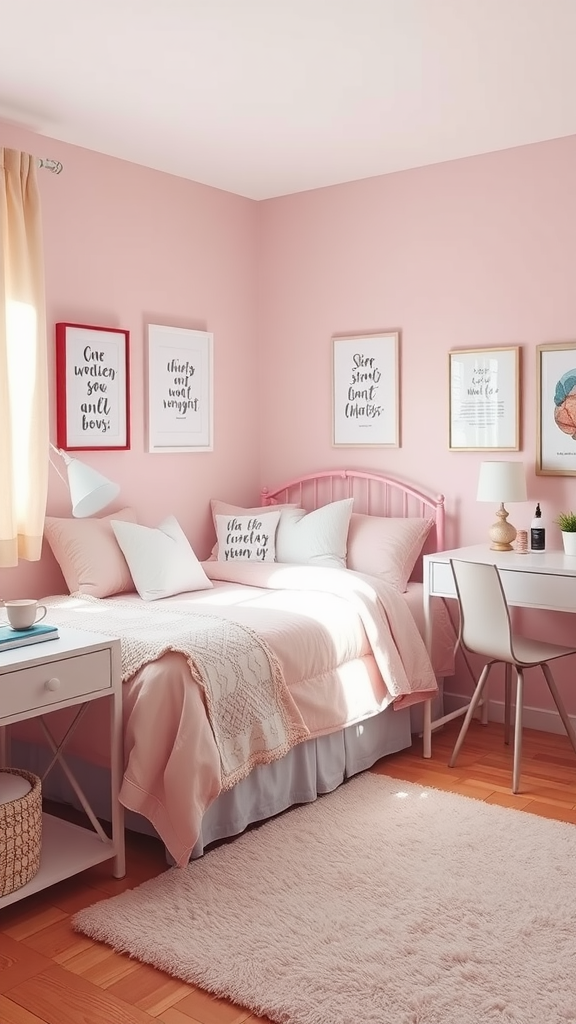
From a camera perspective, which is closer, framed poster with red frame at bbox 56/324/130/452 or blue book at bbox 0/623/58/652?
blue book at bbox 0/623/58/652

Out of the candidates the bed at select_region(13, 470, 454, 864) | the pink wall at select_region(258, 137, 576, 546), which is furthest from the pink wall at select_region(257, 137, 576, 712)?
the bed at select_region(13, 470, 454, 864)

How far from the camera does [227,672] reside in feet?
9.57

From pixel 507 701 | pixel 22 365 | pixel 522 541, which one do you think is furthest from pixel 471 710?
pixel 22 365

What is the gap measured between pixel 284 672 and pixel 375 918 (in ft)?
2.96

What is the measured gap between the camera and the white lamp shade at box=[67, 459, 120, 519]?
10.2ft

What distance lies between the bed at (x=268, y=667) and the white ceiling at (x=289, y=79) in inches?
63.2

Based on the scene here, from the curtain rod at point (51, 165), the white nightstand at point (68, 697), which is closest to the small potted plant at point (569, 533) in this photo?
the white nightstand at point (68, 697)

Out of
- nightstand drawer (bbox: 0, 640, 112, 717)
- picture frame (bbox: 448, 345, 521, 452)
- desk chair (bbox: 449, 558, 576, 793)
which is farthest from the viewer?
picture frame (bbox: 448, 345, 521, 452)

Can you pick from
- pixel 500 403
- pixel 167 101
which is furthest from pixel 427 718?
pixel 167 101

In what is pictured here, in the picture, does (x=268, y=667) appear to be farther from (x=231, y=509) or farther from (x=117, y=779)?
(x=231, y=509)

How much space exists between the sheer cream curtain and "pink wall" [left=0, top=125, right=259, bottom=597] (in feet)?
0.67

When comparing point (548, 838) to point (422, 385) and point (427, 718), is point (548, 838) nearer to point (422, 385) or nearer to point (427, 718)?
point (427, 718)

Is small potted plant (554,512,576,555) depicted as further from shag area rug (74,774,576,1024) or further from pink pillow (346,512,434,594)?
shag area rug (74,774,576,1024)

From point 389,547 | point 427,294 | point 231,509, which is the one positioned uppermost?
point 427,294
